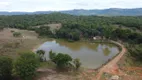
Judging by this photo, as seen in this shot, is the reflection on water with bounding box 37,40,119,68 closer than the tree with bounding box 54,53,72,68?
No

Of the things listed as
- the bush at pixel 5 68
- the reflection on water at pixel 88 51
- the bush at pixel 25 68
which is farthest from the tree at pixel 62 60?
the bush at pixel 5 68

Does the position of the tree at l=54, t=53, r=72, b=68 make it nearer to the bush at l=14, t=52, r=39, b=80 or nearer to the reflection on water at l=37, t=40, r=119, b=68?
the bush at l=14, t=52, r=39, b=80

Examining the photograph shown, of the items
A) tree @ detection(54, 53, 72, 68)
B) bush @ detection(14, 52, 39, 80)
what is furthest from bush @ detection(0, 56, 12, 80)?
tree @ detection(54, 53, 72, 68)

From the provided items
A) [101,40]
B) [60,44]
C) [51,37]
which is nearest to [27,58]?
[60,44]

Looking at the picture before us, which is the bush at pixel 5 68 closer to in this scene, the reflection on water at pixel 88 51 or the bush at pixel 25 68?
the bush at pixel 25 68

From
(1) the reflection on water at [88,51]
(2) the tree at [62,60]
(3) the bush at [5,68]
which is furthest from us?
(1) the reflection on water at [88,51]

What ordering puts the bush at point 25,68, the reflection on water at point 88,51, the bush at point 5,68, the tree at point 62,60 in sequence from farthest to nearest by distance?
1. the reflection on water at point 88,51
2. the tree at point 62,60
3. the bush at point 5,68
4. the bush at point 25,68

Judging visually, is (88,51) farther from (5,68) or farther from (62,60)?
(5,68)
